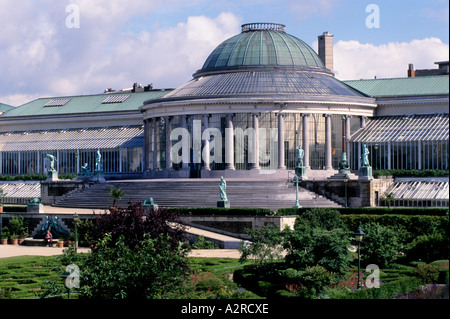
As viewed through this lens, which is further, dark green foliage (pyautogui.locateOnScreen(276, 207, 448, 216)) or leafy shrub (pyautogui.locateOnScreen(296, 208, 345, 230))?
dark green foliage (pyautogui.locateOnScreen(276, 207, 448, 216))

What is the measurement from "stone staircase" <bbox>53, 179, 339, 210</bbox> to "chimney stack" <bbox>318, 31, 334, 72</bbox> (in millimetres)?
29587

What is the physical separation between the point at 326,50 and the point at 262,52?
13.0 m

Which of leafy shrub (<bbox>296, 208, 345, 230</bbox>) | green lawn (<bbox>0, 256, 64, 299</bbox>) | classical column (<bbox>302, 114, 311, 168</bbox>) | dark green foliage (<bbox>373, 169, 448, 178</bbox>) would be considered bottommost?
green lawn (<bbox>0, 256, 64, 299</bbox>)

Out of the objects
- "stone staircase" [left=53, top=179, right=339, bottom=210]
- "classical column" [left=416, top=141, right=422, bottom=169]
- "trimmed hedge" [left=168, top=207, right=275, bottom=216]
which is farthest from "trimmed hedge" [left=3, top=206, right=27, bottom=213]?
"classical column" [left=416, top=141, right=422, bottom=169]

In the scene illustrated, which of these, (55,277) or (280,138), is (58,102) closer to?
(280,138)

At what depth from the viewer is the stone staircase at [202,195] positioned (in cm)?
7188

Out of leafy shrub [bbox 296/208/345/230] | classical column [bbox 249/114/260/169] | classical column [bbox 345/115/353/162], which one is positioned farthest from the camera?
classical column [bbox 345/115/353/162]

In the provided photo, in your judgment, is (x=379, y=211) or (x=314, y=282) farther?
(x=379, y=211)

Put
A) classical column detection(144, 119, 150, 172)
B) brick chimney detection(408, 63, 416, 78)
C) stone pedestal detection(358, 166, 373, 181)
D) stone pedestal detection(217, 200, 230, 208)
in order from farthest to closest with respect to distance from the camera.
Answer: brick chimney detection(408, 63, 416, 78) < classical column detection(144, 119, 150, 172) < stone pedestal detection(358, 166, 373, 181) < stone pedestal detection(217, 200, 230, 208)

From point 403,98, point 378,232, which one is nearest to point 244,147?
point 403,98

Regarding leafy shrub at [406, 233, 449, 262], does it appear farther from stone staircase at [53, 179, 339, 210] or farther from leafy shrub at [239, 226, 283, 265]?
stone staircase at [53, 179, 339, 210]

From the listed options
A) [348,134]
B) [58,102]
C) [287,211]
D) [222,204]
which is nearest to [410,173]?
[348,134]

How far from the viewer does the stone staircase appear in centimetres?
7188

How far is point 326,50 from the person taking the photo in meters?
103
